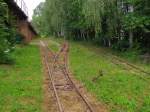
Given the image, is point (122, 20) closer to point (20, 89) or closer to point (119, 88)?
point (119, 88)

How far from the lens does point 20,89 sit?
46.8ft

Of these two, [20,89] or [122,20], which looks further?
[122,20]

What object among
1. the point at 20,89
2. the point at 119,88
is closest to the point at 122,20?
the point at 119,88

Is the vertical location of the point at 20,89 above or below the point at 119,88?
above

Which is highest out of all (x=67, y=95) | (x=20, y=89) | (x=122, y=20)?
(x=122, y=20)

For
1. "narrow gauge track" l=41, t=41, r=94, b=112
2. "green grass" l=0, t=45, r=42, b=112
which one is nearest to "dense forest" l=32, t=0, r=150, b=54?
"green grass" l=0, t=45, r=42, b=112

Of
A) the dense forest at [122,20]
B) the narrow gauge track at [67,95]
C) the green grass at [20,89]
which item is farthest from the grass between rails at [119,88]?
the dense forest at [122,20]

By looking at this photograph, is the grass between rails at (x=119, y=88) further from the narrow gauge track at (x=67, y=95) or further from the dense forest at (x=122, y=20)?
the dense forest at (x=122, y=20)

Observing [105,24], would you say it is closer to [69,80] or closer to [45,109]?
[69,80]

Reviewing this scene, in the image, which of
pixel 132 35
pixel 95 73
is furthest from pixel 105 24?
pixel 95 73

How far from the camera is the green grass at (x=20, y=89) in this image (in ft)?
38.1

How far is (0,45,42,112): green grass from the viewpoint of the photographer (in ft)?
38.1

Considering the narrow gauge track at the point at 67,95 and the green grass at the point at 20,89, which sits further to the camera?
the green grass at the point at 20,89

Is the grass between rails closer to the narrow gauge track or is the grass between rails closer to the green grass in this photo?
the narrow gauge track
